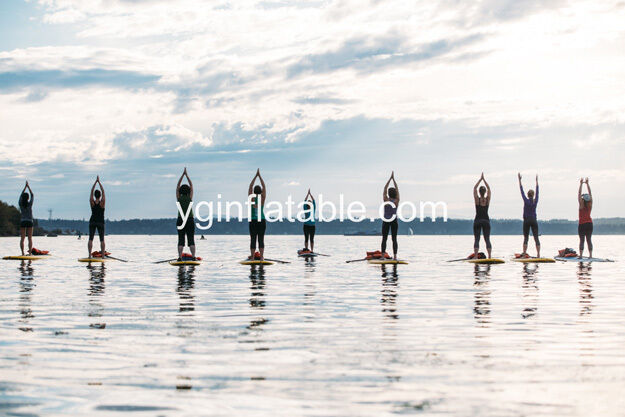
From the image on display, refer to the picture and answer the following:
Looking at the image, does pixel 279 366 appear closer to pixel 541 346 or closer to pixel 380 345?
pixel 380 345

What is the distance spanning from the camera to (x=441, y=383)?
6.12 metres

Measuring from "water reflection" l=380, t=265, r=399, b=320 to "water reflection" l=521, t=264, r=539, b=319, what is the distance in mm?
2141

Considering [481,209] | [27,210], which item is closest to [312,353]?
[481,209]

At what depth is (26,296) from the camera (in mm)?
14320

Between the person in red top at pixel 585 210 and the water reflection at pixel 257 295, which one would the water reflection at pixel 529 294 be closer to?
the water reflection at pixel 257 295

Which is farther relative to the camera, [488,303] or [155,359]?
[488,303]

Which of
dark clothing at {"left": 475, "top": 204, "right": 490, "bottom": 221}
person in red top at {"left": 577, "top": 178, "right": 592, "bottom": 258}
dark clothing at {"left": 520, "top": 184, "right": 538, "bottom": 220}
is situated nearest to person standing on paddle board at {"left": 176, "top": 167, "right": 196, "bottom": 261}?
dark clothing at {"left": 475, "top": 204, "right": 490, "bottom": 221}

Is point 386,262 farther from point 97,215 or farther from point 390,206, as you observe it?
point 97,215

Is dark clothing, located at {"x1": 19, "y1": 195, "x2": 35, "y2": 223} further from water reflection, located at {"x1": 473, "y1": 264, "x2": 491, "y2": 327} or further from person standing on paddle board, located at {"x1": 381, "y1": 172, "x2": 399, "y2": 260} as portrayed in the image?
water reflection, located at {"x1": 473, "y1": 264, "x2": 491, "y2": 327}

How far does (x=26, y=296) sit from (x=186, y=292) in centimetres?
334

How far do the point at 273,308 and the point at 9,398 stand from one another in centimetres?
680

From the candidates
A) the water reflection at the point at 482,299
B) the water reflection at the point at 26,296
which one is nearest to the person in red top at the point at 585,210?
the water reflection at the point at 482,299

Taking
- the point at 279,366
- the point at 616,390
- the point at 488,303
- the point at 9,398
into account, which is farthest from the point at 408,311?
the point at 9,398

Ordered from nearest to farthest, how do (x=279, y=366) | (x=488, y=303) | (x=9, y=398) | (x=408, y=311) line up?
(x=9, y=398) → (x=279, y=366) → (x=408, y=311) → (x=488, y=303)
